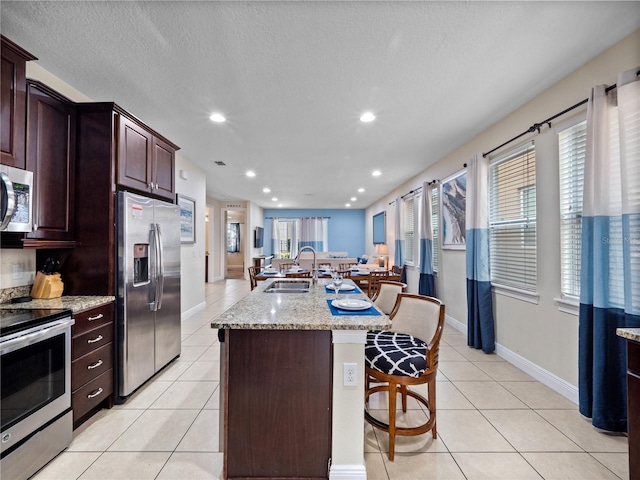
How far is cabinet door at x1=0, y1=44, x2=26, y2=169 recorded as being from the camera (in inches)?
64.7

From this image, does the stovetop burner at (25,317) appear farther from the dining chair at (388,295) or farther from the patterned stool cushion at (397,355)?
the dining chair at (388,295)

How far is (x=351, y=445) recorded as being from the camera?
1.48m

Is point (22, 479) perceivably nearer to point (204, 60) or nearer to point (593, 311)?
point (204, 60)

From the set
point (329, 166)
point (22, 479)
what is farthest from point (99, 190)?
point (329, 166)

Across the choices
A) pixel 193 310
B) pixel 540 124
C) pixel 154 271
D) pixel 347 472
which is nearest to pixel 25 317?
pixel 154 271

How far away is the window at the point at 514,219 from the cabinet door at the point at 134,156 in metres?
3.68

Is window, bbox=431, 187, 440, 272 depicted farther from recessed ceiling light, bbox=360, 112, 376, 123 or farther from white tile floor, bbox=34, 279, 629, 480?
white tile floor, bbox=34, 279, 629, 480

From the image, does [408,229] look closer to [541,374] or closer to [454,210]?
[454,210]

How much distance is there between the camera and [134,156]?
2426 mm

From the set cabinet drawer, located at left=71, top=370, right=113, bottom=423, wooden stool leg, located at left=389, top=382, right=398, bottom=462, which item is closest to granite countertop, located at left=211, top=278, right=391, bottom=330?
wooden stool leg, located at left=389, top=382, right=398, bottom=462

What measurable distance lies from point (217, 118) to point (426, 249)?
382cm

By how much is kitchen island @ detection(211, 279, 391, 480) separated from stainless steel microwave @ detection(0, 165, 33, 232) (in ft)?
4.61

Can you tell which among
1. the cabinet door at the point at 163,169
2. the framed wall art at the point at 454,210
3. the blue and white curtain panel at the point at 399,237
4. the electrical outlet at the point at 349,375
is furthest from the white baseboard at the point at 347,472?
the blue and white curtain panel at the point at 399,237

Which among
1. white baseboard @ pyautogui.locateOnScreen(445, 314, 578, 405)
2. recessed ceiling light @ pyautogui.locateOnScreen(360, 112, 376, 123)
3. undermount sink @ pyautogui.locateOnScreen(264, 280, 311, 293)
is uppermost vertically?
recessed ceiling light @ pyautogui.locateOnScreen(360, 112, 376, 123)
